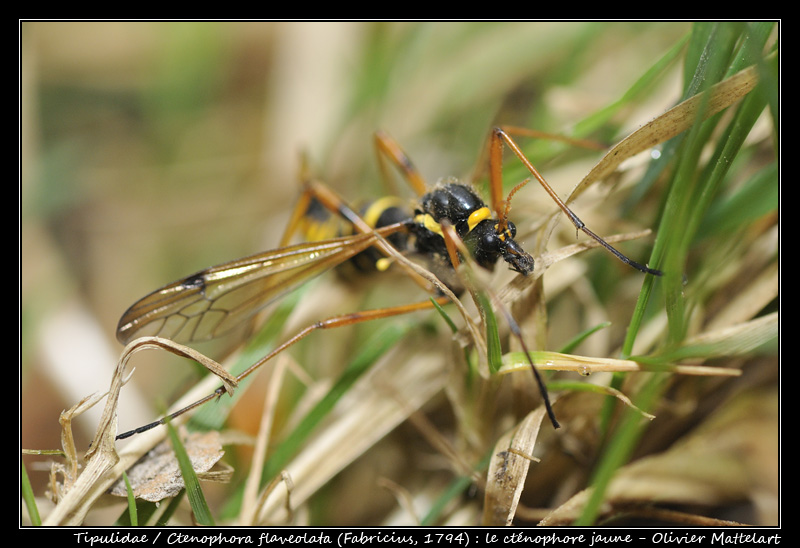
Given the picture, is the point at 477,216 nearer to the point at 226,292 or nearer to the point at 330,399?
the point at 330,399

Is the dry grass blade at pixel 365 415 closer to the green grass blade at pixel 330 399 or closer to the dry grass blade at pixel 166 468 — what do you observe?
the green grass blade at pixel 330 399

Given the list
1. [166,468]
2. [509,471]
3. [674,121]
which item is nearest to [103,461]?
[166,468]

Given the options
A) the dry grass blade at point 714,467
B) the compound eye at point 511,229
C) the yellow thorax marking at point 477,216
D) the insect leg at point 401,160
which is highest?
the insect leg at point 401,160

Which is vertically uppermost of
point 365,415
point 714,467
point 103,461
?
point 365,415

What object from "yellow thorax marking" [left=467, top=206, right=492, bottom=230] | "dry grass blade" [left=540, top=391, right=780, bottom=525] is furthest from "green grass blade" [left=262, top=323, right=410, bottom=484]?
"dry grass blade" [left=540, top=391, right=780, bottom=525]

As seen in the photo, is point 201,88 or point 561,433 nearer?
point 561,433

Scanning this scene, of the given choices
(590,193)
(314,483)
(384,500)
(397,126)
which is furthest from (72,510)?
(397,126)

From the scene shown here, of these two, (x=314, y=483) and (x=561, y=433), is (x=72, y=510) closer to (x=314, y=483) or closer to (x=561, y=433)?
(x=314, y=483)

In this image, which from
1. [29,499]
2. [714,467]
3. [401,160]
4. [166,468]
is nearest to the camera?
[29,499]

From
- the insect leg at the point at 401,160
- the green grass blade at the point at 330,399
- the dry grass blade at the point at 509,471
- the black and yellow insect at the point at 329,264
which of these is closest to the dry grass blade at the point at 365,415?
the green grass blade at the point at 330,399
